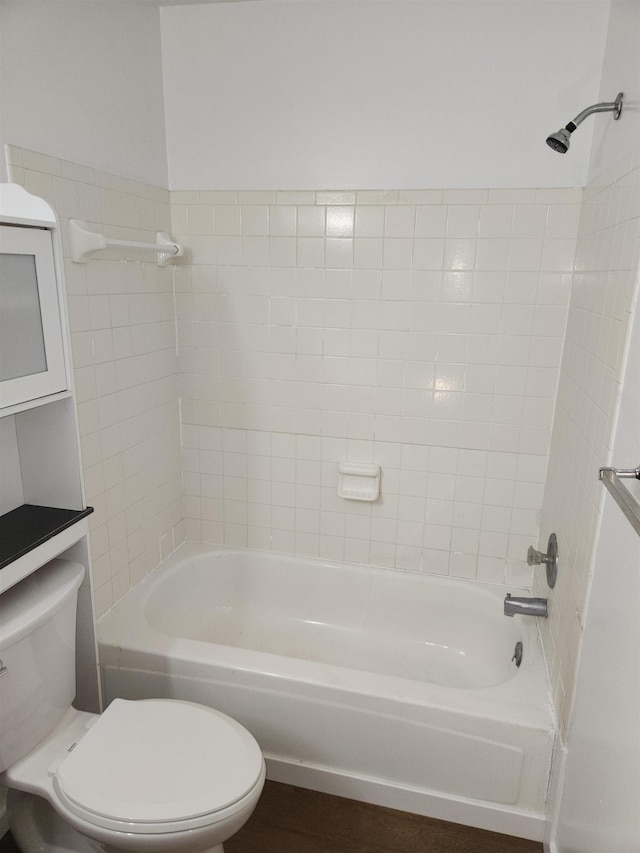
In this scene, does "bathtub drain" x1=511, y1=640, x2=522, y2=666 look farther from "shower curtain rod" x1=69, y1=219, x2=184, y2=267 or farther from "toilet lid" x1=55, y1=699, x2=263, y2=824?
"shower curtain rod" x1=69, y1=219, x2=184, y2=267

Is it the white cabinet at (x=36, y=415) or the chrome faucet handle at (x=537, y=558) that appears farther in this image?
the chrome faucet handle at (x=537, y=558)

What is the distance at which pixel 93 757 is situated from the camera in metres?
1.34

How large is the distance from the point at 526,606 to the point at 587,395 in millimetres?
742

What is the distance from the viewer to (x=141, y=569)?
2129 mm

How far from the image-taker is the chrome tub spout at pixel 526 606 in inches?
72.0

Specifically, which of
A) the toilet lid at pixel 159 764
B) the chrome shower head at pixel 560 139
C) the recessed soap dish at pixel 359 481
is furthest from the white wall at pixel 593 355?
the toilet lid at pixel 159 764

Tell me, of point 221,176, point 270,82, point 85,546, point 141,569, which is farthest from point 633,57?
point 141,569

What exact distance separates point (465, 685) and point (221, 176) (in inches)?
80.7

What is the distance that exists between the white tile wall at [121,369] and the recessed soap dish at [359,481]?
71cm

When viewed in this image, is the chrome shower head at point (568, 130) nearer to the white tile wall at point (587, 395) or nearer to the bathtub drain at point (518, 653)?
the white tile wall at point (587, 395)

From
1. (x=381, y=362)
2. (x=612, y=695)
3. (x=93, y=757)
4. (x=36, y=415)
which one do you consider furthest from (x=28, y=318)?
(x=612, y=695)

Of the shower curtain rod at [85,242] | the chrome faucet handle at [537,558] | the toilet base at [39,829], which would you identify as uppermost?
the shower curtain rod at [85,242]

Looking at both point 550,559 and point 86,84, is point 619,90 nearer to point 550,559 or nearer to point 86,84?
point 550,559

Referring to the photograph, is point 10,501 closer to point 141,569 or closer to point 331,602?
point 141,569
